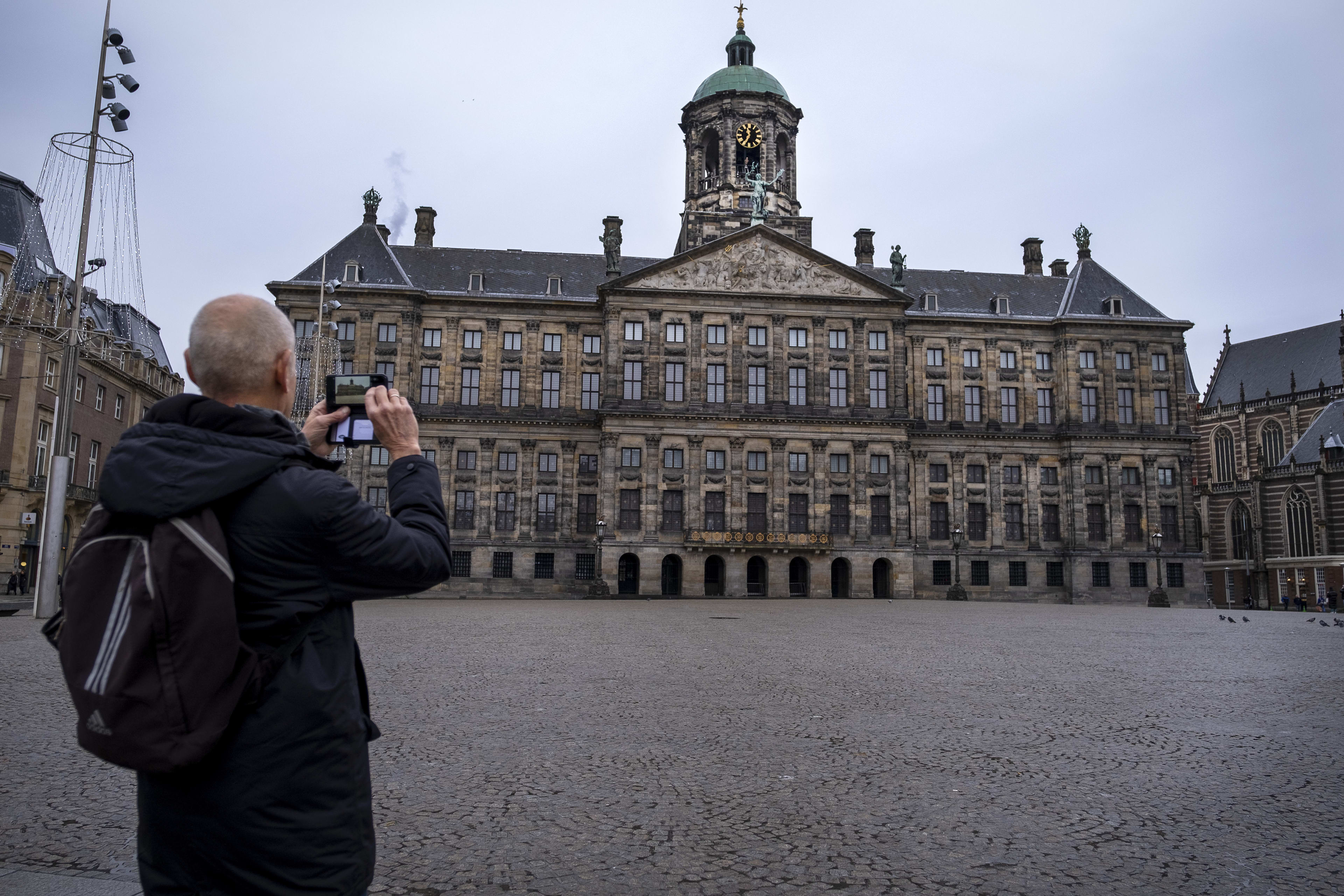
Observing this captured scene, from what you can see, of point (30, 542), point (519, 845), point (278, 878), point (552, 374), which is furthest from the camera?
point (552, 374)

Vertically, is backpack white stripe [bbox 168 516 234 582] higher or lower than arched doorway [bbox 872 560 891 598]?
higher

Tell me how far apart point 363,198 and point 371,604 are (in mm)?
29490

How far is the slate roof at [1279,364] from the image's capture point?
2773 inches

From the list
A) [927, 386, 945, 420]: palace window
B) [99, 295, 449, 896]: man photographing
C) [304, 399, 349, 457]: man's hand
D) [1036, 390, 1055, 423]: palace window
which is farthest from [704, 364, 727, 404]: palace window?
[99, 295, 449, 896]: man photographing

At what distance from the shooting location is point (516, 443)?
5325 centimetres

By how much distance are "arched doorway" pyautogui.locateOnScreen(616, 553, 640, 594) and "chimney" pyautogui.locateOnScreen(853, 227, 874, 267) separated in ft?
86.5

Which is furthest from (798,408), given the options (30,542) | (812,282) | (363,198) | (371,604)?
(30,542)

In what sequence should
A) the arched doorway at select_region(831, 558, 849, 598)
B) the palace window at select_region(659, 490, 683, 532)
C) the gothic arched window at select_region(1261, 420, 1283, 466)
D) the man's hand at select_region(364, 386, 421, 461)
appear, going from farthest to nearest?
the gothic arched window at select_region(1261, 420, 1283, 466)
the arched doorway at select_region(831, 558, 849, 598)
the palace window at select_region(659, 490, 683, 532)
the man's hand at select_region(364, 386, 421, 461)

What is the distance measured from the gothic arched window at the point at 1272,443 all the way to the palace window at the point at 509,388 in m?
56.4

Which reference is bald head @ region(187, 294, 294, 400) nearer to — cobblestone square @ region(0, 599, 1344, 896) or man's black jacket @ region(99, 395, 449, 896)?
man's black jacket @ region(99, 395, 449, 896)

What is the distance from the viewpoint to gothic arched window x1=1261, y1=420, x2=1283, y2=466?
235 ft

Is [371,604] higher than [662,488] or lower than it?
lower

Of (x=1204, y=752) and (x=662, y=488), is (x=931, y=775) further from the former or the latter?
(x=662, y=488)

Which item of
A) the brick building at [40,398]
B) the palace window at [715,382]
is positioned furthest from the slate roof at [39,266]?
the palace window at [715,382]
